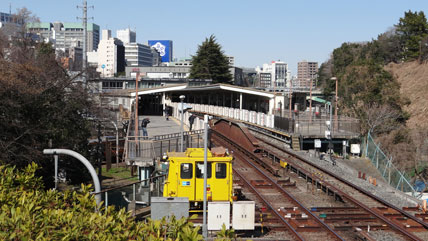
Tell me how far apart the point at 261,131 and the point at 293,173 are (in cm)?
1498

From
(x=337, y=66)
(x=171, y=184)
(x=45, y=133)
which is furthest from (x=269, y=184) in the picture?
(x=337, y=66)

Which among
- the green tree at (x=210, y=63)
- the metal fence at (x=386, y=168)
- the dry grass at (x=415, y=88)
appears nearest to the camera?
the metal fence at (x=386, y=168)

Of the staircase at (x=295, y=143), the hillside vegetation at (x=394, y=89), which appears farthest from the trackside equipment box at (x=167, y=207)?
the hillside vegetation at (x=394, y=89)

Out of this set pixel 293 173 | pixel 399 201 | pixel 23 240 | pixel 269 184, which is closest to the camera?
pixel 23 240

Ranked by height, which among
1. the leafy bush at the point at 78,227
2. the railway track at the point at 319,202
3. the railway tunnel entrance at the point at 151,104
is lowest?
the railway track at the point at 319,202

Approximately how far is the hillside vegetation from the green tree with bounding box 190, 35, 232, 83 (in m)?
20.7

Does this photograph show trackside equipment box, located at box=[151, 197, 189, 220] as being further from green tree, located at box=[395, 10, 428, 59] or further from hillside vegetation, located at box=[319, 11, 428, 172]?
green tree, located at box=[395, 10, 428, 59]

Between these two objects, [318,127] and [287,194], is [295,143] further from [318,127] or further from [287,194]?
[287,194]

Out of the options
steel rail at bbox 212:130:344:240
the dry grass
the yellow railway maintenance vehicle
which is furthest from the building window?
the dry grass

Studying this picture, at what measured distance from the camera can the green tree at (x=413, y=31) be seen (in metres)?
71.1

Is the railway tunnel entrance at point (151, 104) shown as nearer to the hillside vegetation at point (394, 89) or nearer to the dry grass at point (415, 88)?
the hillside vegetation at point (394, 89)

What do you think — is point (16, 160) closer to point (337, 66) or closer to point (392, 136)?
point (392, 136)

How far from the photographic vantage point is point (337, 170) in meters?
24.8

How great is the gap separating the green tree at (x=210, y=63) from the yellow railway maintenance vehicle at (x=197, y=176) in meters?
70.6
